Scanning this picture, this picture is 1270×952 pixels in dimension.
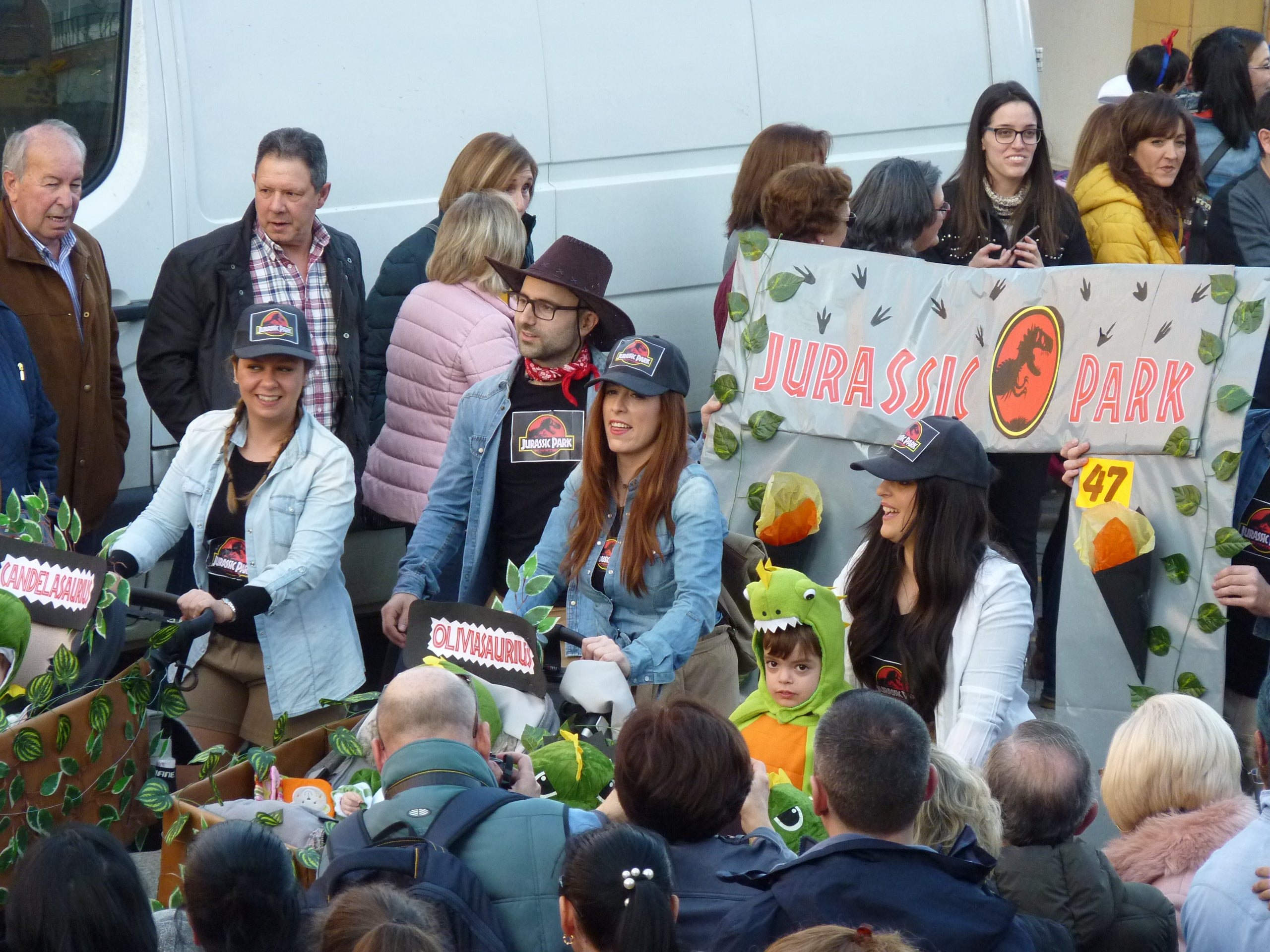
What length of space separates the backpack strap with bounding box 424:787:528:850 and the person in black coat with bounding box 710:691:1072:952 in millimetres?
433

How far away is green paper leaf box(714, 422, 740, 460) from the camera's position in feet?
17.5

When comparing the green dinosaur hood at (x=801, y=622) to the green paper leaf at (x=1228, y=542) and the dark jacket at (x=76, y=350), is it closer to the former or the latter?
the green paper leaf at (x=1228, y=542)

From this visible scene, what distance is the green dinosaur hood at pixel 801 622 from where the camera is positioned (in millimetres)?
3646

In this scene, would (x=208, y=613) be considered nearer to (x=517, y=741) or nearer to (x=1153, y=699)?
(x=517, y=741)

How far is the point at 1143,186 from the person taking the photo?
5.97 metres

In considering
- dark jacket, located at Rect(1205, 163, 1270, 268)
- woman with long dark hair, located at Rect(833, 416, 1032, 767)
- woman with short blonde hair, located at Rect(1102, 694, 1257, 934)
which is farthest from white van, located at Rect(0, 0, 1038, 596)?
woman with short blonde hair, located at Rect(1102, 694, 1257, 934)

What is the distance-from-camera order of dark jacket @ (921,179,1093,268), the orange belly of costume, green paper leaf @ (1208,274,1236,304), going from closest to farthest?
1. the orange belly of costume
2. green paper leaf @ (1208,274,1236,304)
3. dark jacket @ (921,179,1093,268)

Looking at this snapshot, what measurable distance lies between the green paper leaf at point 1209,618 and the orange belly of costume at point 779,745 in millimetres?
1725

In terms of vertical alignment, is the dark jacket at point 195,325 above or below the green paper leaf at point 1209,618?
above

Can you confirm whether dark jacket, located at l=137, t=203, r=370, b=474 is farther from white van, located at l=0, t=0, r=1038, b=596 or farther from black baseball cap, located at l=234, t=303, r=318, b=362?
black baseball cap, located at l=234, t=303, r=318, b=362

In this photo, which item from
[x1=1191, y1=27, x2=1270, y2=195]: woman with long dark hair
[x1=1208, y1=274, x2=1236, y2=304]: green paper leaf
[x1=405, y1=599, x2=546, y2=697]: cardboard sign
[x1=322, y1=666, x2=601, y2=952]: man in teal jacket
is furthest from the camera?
[x1=1191, y1=27, x2=1270, y2=195]: woman with long dark hair

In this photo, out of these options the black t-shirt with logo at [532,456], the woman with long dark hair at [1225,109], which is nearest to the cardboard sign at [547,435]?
the black t-shirt with logo at [532,456]

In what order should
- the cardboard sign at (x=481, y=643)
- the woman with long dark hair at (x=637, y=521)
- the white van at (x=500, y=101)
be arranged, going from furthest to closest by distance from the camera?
the white van at (x=500, y=101), the woman with long dark hair at (x=637, y=521), the cardboard sign at (x=481, y=643)

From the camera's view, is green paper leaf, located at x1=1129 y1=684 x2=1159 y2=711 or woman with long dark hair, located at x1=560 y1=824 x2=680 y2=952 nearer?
woman with long dark hair, located at x1=560 y1=824 x2=680 y2=952
